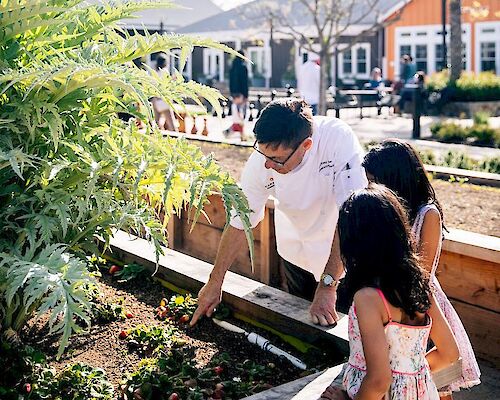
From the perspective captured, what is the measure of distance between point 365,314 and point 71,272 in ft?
3.24

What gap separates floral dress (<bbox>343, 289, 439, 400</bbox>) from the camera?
9.18 ft

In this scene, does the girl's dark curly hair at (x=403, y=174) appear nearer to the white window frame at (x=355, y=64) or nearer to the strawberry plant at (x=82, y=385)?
the strawberry plant at (x=82, y=385)

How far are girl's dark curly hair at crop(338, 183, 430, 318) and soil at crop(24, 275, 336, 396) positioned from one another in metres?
1.15

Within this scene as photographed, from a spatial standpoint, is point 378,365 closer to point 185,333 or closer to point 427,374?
point 427,374

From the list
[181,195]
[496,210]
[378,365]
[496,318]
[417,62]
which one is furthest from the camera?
[417,62]

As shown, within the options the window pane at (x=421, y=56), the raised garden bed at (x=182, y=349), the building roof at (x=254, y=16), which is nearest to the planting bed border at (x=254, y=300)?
the raised garden bed at (x=182, y=349)

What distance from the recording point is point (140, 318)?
4551 mm

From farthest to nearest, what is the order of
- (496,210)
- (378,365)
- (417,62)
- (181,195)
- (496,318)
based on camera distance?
(417,62), (496,210), (496,318), (181,195), (378,365)

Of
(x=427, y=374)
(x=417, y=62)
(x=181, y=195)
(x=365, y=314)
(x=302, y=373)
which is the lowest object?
(x=302, y=373)

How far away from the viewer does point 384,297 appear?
8.92ft

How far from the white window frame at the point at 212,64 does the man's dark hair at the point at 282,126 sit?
41.3 m

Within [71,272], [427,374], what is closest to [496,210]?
[427,374]

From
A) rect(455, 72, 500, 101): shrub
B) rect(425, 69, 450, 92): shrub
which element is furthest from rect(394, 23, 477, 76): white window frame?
rect(455, 72, 500, 101): shrub

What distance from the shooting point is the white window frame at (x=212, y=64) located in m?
45.5
